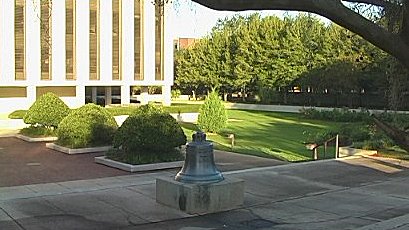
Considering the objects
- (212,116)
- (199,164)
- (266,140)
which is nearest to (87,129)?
(266,140)

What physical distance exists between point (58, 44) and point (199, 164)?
112ft

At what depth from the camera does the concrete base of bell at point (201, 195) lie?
921 cm

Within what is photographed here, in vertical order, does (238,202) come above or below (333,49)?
below

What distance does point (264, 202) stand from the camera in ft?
33.3

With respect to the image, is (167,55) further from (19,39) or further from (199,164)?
(199,164)

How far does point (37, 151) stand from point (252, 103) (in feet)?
136

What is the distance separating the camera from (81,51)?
42688 mm

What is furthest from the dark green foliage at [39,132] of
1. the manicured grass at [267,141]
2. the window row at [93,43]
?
the window row at [93,43]

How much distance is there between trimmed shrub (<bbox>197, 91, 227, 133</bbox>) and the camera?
27.8m

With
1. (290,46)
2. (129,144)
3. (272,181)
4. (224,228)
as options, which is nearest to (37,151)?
(129,144)

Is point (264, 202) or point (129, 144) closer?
point (264, 202)

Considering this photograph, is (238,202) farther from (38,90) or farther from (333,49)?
(333,49)

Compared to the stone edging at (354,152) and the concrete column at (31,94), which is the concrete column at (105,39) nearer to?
the concrete column at (31,94)

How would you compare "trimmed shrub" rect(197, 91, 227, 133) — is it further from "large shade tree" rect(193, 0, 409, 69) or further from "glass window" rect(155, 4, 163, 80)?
"large shade tree" rect(193, 0, 409, 69)
